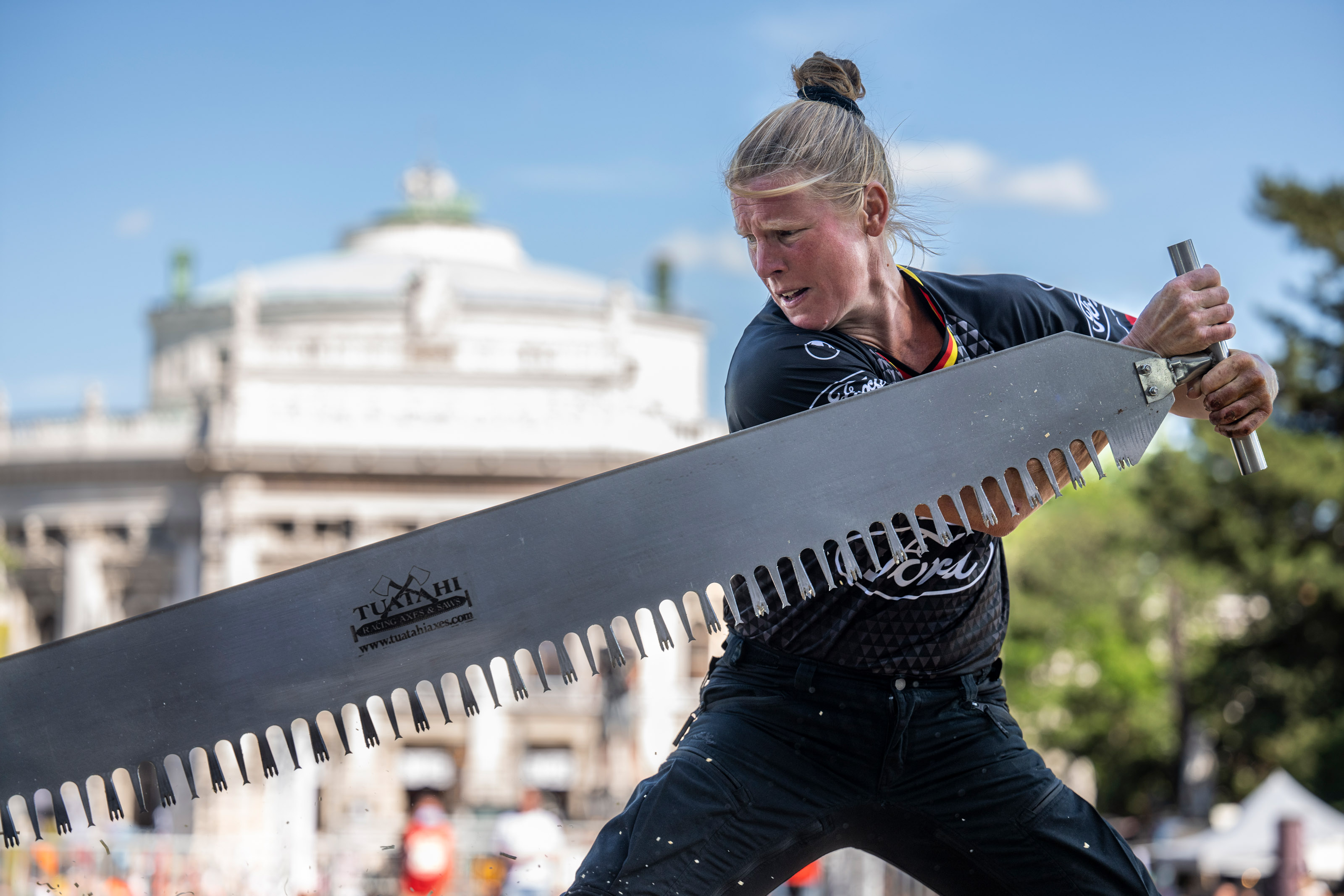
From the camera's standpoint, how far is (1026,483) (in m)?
3.88

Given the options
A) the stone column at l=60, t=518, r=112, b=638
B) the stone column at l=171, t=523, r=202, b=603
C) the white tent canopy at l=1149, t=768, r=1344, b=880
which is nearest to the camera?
the white tent canopy at l=1149, t=768, r=1344, b=880

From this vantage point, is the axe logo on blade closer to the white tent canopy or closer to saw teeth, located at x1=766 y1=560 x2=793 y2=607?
saw teeth, located at x1=766 y1=560 x2=793 y2=607

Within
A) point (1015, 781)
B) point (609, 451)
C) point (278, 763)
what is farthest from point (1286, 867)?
point (609, 451)

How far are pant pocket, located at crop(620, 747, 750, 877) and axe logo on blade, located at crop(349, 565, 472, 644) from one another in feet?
2.15

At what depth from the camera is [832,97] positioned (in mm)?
4152

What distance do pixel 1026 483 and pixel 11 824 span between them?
2577 millimetres

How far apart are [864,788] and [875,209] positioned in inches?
58.8

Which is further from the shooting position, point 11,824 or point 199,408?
point 199,408

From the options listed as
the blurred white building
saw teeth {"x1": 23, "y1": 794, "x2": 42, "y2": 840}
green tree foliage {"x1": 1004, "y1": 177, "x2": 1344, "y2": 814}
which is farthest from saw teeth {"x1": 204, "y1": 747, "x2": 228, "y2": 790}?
the blurred white building

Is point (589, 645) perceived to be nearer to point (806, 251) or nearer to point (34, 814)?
point (806, 251)

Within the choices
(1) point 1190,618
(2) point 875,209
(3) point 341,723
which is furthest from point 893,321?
(1) point 1190,618

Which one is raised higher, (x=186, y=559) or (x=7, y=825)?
(x=186, y=559)

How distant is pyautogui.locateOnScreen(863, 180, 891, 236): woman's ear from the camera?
4.04 metres

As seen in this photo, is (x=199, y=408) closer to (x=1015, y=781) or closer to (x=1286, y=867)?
(x=1286, y=867)
